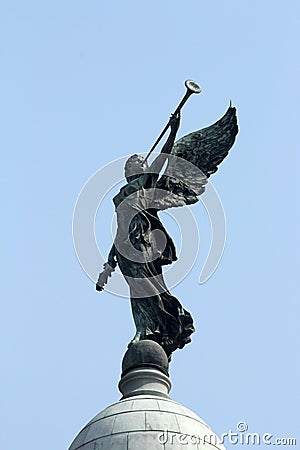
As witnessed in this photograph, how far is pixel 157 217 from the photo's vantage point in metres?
21.9

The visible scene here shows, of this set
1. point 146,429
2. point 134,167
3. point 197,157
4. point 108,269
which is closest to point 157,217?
point 134,167

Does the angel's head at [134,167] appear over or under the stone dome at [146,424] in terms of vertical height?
over

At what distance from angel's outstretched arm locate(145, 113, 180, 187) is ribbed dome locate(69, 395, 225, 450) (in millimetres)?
5466

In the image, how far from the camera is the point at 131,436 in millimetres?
16734

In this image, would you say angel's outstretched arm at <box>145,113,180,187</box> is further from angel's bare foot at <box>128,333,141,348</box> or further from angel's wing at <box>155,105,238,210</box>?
angel's bare foot at <box>128,333,141,348</box>

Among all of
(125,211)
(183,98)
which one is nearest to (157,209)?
(125,211)

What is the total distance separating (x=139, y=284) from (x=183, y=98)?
377 cm

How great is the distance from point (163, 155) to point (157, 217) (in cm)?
127

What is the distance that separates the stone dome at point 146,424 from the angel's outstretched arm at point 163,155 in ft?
15.1

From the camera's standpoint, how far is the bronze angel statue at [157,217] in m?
20.6

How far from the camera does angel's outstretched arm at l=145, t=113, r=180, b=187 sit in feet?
71.8

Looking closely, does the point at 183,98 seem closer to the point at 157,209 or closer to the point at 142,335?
the point at 157,209

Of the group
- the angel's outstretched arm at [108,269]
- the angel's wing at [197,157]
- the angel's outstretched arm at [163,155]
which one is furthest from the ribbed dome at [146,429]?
the angel's wing at [197,157]

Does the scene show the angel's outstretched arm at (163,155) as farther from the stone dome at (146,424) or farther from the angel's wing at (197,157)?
the stone dome at (146,424)
